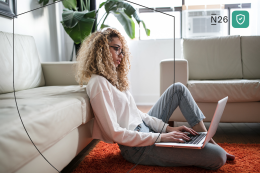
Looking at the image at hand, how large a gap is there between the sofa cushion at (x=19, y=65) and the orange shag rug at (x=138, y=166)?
0.52 m

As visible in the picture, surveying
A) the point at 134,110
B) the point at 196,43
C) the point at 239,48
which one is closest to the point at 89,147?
the point at 134,110

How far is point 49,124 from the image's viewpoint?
2.13 feet

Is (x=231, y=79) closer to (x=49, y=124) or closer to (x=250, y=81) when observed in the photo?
(x=250, y=81)

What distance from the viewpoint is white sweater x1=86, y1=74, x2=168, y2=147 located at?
81cm

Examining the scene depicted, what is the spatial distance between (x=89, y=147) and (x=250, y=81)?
1138 mm

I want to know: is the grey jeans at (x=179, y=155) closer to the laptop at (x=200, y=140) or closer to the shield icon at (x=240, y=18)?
the laptop at (x=200, y=140)

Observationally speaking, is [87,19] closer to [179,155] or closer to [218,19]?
[179,155]

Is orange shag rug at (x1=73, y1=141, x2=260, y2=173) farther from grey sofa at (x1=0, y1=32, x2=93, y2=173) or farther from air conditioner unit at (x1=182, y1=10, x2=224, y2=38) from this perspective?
air conditioner unit at (x1=182, y1=10, x2=224, y2=38)

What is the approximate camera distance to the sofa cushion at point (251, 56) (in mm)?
1621

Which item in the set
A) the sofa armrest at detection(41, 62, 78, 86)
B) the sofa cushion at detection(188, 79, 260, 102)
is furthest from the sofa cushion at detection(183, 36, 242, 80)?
the sofa armrest at detection(41, 62, 78, 86)

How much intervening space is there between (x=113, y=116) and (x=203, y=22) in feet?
7.70

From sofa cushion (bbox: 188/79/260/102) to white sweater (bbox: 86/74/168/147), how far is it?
70 cm

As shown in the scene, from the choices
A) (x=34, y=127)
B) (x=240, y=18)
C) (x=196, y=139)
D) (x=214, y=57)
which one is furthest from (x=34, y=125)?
(x=240, y=18)

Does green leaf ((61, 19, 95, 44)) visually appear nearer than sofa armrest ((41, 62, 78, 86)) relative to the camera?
No
